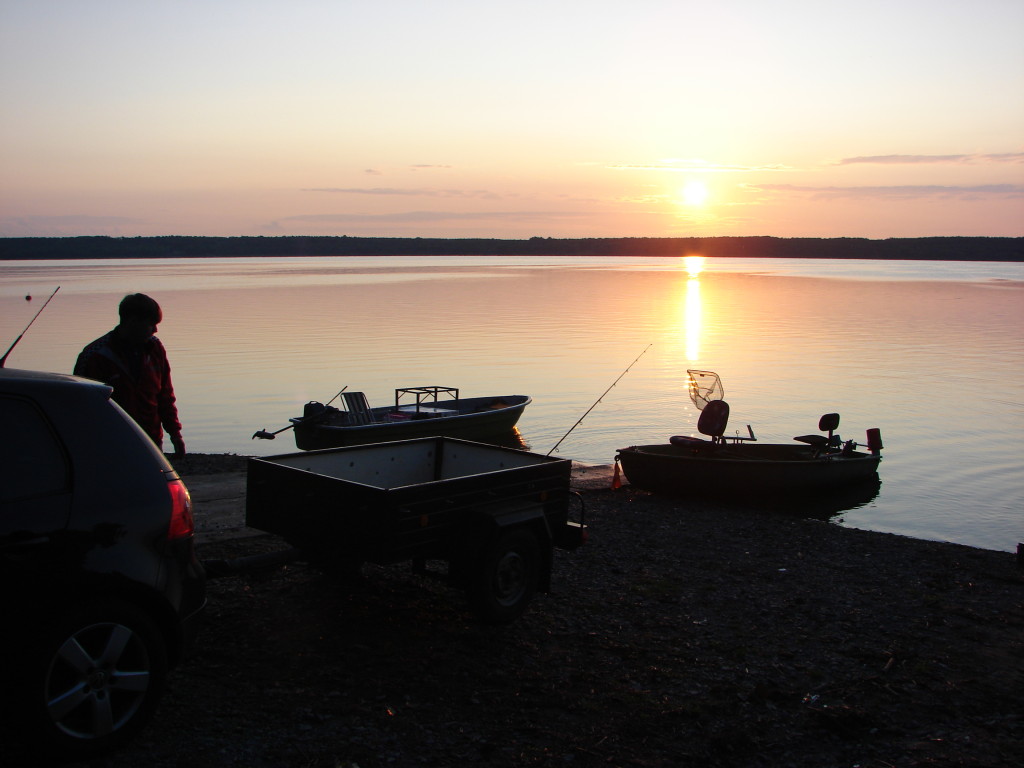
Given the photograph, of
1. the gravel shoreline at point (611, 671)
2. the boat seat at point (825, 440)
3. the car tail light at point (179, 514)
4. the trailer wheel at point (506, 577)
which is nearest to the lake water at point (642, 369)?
the boat seat at point (825, 440)

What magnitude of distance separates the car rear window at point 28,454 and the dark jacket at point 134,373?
2.64 metres

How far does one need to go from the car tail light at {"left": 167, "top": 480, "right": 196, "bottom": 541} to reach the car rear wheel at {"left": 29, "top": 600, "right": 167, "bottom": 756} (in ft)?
1.34

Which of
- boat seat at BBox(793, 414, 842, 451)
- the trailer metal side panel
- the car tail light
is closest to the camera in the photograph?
the car tail light

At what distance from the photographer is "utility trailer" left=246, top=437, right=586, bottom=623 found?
5.81 m

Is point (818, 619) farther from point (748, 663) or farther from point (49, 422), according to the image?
point (49, 422)

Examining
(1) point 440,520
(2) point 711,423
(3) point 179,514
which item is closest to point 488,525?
(1) point 440,520

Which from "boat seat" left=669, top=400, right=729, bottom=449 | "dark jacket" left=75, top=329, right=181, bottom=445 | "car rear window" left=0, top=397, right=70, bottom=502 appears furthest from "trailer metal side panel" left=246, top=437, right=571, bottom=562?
"boat seat" left=669, top=400, right=729, bottom=449

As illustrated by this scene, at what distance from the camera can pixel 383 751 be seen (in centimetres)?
468

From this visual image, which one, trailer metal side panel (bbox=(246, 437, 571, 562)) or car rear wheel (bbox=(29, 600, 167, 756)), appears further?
trailer metal side panel (bbox=(246, 437, 571, 562))

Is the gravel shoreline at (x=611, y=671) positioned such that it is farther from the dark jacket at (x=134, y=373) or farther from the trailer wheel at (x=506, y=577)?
the dark jacket at (x=134, y=373)

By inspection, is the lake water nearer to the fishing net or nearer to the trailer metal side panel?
the fishing net

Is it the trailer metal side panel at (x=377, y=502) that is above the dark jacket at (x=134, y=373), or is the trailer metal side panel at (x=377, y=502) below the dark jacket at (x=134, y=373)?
below

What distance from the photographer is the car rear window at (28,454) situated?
4027mm

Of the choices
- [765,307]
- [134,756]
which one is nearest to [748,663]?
[134,756]
